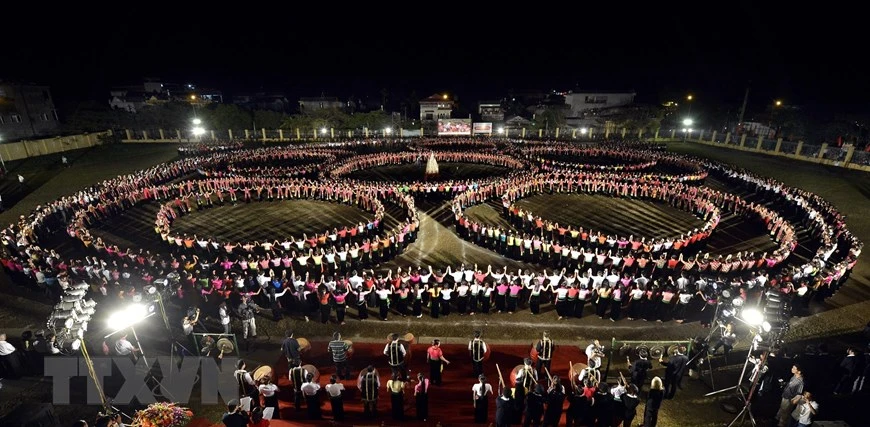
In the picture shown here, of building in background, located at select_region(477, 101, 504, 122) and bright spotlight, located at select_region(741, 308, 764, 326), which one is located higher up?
building in background, located at select_region(477, 101, 504, 122)

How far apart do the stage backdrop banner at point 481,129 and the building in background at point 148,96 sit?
5054 cm

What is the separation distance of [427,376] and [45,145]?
59495 millimetres

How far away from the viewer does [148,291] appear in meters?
13.4

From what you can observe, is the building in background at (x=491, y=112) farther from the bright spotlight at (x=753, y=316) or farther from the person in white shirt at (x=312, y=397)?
the person in white shirt at (x=312, y=397)

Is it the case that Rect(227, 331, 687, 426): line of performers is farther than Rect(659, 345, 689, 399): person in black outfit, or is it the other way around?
Rect(659, 345, 689, 399): person in black outfit

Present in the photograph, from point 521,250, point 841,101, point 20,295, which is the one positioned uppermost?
point 841,101

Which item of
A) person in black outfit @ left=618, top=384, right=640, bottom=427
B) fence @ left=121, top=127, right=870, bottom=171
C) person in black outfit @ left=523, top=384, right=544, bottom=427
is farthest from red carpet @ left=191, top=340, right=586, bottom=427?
fence @ left=121, top=127, right=870, bottom=171

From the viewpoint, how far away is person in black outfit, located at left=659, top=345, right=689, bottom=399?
10352 mm

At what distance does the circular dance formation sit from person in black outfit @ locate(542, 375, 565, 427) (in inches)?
210

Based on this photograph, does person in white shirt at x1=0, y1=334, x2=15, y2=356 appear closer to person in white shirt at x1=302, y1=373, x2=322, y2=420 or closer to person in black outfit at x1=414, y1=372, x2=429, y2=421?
person in white shirt at x1=302, y1=373, x2=322, y2=420

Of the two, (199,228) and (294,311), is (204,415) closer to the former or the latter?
(294,311)

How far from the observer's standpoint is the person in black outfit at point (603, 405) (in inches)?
362

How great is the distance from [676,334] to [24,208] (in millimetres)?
40328

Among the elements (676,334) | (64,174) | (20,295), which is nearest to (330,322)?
(676,334)
